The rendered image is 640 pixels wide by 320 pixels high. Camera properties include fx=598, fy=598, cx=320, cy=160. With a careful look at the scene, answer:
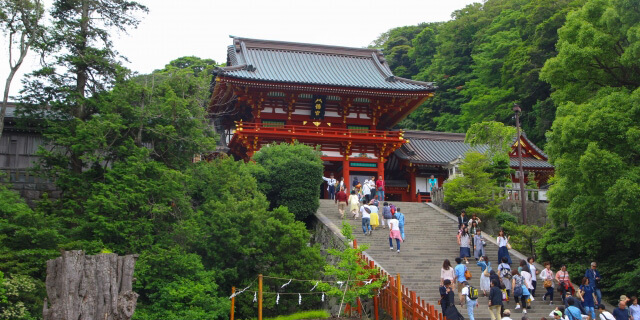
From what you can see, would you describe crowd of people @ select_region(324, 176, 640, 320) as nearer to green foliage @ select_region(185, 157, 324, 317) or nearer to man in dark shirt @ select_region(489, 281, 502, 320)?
man in dark shirt @ select_region(489, 281, 502, 320)

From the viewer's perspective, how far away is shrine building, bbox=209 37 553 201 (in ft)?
88.1

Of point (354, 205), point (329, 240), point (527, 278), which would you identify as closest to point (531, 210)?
point (354, 205)

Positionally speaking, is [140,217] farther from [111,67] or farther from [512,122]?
[512,122]

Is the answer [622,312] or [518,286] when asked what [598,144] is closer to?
[518,286]

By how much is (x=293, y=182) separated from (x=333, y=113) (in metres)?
9.06

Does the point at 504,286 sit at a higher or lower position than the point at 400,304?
higher

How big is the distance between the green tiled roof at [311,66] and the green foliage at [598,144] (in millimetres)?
11162

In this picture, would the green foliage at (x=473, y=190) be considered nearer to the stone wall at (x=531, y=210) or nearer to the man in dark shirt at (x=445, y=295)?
the stone wall at (x=531, y=210)

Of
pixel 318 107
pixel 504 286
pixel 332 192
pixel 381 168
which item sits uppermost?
pixel 318 107

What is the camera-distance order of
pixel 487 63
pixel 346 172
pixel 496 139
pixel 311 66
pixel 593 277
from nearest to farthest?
pixel 593 277 → pixel 496 139 → pixel 346 172 → pixel 311 66 → pixel 487 63

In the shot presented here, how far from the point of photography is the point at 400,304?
513 inches

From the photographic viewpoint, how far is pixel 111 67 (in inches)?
702

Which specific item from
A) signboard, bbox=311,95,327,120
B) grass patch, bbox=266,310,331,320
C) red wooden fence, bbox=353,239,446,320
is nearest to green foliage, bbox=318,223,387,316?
red wooden fence, bbox=353,239,446,320

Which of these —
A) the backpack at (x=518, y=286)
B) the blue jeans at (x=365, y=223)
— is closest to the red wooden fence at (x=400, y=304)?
the backpack at (x=518, y=286)
